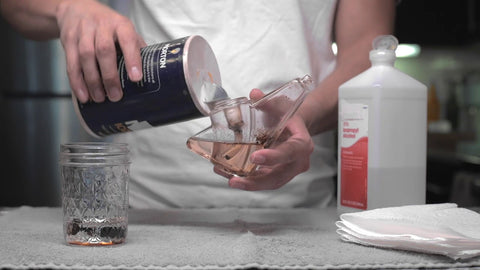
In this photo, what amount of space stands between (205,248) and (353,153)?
29cm

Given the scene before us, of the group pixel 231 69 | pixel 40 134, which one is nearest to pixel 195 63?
pixel 231 69

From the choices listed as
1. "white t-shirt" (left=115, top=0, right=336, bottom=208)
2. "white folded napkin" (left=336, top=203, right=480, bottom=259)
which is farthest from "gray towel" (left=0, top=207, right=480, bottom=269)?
"white t-shirt" (left=115, top=0, right=336, bottom=208)

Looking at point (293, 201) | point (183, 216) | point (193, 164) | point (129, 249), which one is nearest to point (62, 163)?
point (129, 249)

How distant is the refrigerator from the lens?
235 cm

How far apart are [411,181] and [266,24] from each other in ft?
1.37

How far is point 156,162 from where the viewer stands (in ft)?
3.55

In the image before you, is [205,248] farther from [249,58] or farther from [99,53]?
[249,58]

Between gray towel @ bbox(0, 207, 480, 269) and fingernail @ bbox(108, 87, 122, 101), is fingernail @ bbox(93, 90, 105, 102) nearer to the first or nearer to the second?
fingernail @ bbox(108, 87, 122, 101)

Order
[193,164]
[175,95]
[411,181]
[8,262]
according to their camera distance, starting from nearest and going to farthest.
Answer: [8,262] → [175,95] → [411,181] → [193,164]

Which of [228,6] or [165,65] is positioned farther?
[228,6]

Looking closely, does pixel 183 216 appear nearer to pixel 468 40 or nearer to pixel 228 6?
pixel 228 6

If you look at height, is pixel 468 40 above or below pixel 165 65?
above

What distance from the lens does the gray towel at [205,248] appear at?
573 mm

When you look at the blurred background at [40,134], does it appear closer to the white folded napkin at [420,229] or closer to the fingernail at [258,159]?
the white folded napkin at [420,229]
